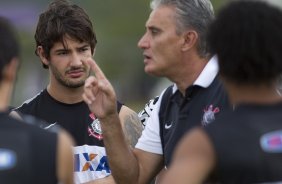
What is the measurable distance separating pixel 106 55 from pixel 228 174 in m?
37.0

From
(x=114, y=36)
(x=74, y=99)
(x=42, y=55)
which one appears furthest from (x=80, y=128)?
(x=114, y=36)

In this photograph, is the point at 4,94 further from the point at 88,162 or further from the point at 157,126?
the point at 88,162

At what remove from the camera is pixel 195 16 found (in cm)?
728

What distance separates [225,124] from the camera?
497 centimetres

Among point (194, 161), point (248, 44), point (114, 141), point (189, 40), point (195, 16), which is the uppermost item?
point (195, 16)

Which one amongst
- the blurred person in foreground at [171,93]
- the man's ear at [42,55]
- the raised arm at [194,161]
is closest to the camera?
the raised arm at [194,161]

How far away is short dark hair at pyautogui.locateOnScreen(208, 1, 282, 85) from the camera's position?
16.3 ft

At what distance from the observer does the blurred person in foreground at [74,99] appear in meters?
7.72

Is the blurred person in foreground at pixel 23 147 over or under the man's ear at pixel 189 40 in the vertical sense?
under

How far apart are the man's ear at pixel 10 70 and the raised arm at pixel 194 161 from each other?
94cm

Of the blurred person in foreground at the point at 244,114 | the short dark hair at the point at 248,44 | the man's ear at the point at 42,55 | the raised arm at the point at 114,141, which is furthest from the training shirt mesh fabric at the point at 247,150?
the man's ear at the point at 42,55

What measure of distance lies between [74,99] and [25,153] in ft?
9.71

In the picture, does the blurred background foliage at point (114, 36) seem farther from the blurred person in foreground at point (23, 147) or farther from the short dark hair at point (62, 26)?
the blurred person in foreground at point (23, 147)

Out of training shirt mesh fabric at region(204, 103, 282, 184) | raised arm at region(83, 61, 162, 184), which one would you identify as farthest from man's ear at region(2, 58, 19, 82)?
raised arm at region(83, 61, 162, 184)
